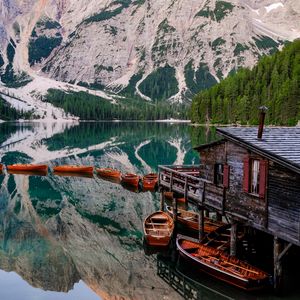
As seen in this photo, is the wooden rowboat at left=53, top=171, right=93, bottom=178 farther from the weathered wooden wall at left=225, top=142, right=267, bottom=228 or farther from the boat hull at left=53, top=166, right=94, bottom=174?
the weathered wooden wall at left=225, top=142, right=267, bottom=228

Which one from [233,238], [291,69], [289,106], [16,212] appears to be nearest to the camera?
[233,238]

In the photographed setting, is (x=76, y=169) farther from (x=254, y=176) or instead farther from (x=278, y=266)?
(x=278, y=266)

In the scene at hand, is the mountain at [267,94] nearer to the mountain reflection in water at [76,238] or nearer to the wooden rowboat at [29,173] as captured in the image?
the wooden rowboat at [29,173]

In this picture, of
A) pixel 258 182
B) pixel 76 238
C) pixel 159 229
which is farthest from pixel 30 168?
pixel 258 182

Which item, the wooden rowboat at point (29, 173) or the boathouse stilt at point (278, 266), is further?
the wooden rowboat at point (29, 173)

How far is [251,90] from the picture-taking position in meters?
182

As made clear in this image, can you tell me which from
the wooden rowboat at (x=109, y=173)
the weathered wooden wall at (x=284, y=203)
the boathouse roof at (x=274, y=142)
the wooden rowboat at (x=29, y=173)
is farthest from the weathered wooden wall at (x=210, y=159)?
the wooden rowboat at (x=29, y=173)

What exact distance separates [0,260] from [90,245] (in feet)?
22.5

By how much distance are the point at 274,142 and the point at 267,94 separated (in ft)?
477

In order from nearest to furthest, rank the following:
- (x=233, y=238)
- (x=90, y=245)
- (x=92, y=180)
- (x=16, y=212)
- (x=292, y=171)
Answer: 1. (x=292, y=171)
2. (x=233, y=238)
3. (x=90, y=245)
4. (x=16, y=212)
5. (x=92, y=180)

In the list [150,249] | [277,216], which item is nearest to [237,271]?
[277,216]

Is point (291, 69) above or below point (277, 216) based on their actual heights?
above

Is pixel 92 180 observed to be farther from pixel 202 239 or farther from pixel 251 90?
pixel 251 90

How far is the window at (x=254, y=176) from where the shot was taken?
26.3m
